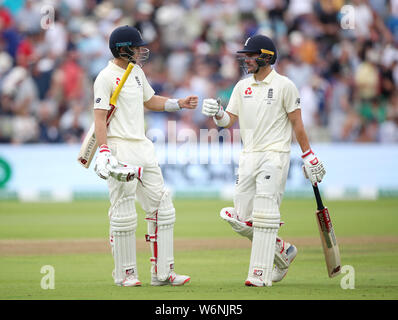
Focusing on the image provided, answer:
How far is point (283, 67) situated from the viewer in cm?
1759

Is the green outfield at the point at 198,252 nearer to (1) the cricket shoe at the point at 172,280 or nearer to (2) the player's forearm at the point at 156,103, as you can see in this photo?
(1) the cricket shoe at the point at 172,280

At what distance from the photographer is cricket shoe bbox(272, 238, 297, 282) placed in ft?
24.3

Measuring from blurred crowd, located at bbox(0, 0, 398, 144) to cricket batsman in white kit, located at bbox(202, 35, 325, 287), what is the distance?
9354 mm

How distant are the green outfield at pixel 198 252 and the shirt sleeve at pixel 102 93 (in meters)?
1.52

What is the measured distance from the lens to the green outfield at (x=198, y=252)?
6754 mm

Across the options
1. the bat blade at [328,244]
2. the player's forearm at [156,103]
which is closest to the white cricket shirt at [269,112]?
the bat blade at [328,244]

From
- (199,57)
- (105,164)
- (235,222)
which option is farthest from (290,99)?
(199,57)

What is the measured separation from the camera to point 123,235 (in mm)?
7047

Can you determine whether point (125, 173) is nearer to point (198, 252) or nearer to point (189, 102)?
point (189, 102)

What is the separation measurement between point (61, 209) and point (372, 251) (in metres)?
6.97

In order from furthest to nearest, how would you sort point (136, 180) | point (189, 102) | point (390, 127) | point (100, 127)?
point (390, 127), point (189, 102), point (136, 180), point (100, 127)

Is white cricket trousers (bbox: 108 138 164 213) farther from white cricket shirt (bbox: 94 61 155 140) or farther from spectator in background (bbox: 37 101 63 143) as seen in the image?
spectator in background (bbox: 37 101 63 143)

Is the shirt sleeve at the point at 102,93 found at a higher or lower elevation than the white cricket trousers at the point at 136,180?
higher

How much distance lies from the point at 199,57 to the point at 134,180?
36.6 ft
